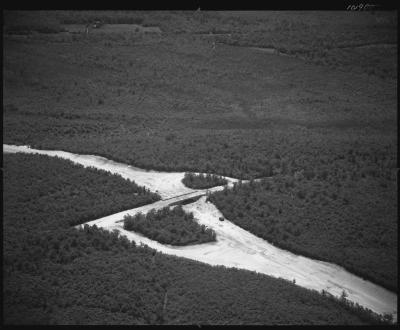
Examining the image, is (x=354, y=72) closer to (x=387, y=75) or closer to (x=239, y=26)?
(x=387, y=75)

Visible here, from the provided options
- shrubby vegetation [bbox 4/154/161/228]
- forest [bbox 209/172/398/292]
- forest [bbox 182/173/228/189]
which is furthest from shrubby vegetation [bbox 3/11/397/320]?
forest [bbox 182/173/228/189]

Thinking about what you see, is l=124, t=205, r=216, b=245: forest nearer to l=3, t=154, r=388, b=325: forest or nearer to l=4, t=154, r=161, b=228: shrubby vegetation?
l=3, t=154, r=388, b=325: forest

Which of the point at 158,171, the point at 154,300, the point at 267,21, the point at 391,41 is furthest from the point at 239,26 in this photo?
the point at 154,300

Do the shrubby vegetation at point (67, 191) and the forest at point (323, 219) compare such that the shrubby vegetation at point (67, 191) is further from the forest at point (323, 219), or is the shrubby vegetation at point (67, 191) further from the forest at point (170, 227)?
the forest at point (323, 219)

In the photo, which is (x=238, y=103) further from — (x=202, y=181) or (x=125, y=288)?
(x=125, y=288)

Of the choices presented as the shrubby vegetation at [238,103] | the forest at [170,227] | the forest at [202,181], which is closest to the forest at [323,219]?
the shrubby vegetation at [238,103]
